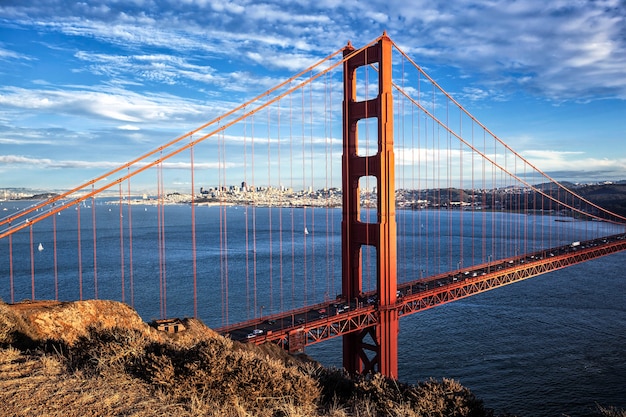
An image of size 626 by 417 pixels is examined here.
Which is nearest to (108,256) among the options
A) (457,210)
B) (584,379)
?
(584,379)

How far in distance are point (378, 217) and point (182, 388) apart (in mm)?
14302

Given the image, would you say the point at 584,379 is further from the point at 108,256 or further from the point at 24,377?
the point at 108,256

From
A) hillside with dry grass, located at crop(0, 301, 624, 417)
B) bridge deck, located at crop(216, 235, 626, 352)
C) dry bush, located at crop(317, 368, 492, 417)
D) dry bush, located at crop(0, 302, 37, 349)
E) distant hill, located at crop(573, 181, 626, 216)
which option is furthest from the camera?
distant hill, located at crop(573, 181, 626, 216)

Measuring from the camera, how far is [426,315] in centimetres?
3297

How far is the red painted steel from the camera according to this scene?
18469 mm

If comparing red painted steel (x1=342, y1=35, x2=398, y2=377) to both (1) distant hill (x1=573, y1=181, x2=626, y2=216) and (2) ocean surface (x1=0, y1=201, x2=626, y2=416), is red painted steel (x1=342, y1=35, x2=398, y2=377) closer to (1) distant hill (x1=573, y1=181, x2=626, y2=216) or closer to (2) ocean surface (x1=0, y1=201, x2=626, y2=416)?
(2) ocean surface (x1=0, y1=201, x2=626, y2=416)

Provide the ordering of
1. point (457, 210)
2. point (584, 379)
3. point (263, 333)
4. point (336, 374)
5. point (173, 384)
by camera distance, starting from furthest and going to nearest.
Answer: point (457, 210)
point (584, 379)
point (263, 333)
point (336, 374)
point (173, 384)

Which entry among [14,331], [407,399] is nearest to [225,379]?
[407,399]

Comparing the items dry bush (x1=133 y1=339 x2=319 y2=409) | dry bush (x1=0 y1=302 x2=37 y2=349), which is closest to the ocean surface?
dry bush (x1=0 y1=302 x2=37 y2=349)

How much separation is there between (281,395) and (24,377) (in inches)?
111

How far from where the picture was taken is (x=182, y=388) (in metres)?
5.27

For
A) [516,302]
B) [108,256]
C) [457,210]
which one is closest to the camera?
[516,302]

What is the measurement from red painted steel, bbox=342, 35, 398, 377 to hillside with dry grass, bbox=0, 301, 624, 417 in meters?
11.9

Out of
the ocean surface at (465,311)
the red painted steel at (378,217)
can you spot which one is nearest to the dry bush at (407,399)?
the ocean surface at (465,311)
